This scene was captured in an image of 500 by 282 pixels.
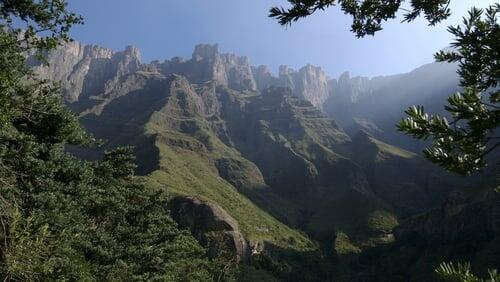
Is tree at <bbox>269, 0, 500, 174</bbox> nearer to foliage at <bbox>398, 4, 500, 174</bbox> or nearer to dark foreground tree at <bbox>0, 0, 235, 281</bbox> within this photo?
foliage at <bbox>398, 4, 500, 174</bbox>

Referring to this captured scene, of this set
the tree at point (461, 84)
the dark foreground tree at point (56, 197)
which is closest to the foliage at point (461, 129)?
the tree at point (461, 84)

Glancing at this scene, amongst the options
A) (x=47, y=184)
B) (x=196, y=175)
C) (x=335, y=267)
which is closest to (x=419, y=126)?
(x=47, y=184)

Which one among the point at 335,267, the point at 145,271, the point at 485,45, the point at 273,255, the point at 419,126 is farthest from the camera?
the point at 335,267

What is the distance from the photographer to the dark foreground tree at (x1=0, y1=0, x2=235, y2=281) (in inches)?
637

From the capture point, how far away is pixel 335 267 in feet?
491

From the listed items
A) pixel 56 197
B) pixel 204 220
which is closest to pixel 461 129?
pixel 56 197

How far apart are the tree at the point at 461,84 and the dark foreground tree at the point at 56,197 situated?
1109cm

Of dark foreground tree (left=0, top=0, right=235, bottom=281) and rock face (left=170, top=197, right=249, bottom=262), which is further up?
dark foreground tree (left=0, top=0, right=235, bottom=281)

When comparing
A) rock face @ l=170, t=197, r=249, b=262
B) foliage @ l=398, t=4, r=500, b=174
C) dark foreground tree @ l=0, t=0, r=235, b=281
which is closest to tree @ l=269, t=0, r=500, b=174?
foliage @ l=398, t=4, r=500, b=174

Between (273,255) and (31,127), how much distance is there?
119 metres

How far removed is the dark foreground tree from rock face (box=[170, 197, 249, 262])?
83.8m

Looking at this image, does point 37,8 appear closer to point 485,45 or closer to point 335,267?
point 485,45

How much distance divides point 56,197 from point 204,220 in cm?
10472

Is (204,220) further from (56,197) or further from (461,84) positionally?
(461,84)
